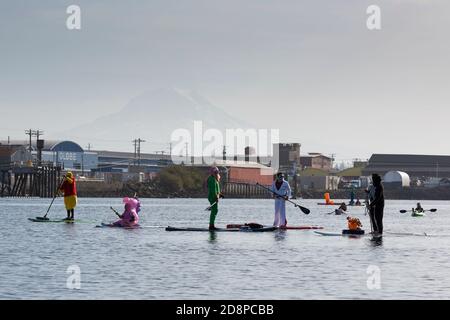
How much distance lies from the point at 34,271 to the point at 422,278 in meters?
9.67

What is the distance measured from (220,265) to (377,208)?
43.2 feet

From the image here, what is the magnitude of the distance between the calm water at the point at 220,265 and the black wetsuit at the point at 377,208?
912 mm

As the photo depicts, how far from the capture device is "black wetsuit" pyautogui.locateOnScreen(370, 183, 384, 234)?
40.2 m

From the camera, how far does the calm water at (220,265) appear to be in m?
22.9

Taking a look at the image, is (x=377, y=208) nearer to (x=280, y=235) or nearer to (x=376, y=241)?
(x=376, y=241)

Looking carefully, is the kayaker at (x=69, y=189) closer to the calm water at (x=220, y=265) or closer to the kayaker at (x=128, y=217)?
the kayaker at (x=128, y=217)

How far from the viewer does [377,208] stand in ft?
134

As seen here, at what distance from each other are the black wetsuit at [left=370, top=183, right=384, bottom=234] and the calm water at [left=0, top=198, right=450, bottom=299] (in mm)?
912

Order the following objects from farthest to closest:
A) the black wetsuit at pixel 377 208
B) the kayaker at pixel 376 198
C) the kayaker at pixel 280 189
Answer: the kayaker at pixel 280 189
the black wetsuit at pixel 377 208
the kayaker at pixel 376 198

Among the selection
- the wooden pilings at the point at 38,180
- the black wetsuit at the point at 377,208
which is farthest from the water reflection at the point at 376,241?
the wooden pilings at the point at 38,180

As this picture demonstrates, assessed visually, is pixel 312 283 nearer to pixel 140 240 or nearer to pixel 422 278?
pixel 422 278

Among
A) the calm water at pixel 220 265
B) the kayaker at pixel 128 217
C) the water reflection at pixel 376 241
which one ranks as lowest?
the calm water at pixel 220 265

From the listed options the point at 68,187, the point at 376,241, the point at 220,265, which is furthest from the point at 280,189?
the point at 220,265
